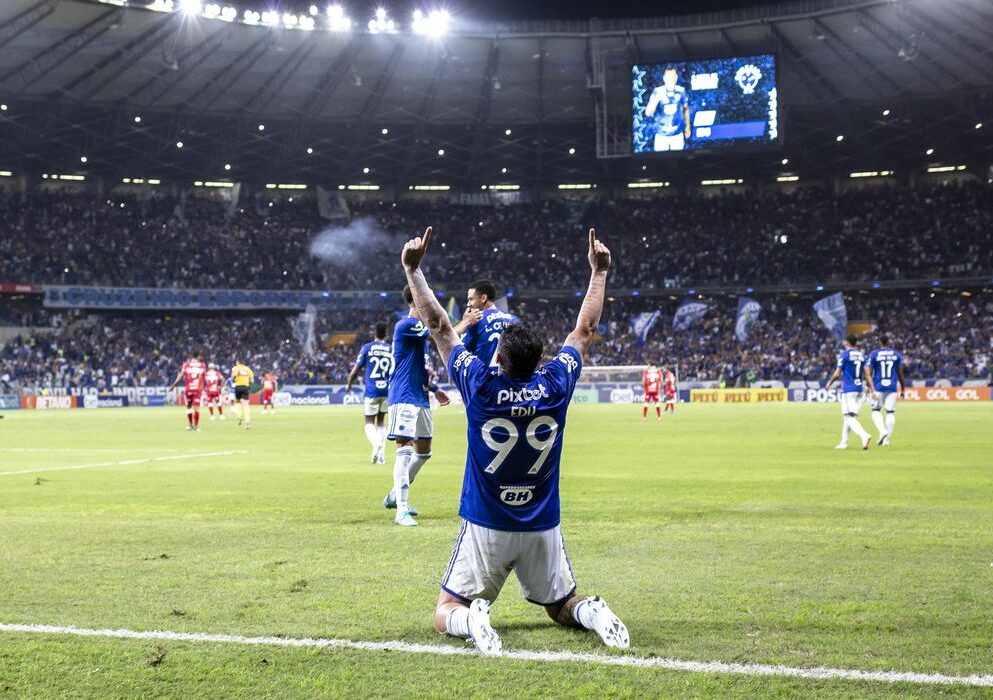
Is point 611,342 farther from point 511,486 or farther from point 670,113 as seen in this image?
point 511,486

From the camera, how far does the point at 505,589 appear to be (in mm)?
7422

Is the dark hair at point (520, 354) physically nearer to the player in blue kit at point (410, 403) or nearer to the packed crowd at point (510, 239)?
the player in blue kit at point (410, 403)

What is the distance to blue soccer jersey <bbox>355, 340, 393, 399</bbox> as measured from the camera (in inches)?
624

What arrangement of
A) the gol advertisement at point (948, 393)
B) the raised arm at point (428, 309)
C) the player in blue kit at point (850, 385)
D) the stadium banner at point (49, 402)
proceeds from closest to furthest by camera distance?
the raised arm at point (428, 309), the player in blue kit at point (850, 385), the gol advertisement at point (948, 393), the stadium banner at point (49, 402)

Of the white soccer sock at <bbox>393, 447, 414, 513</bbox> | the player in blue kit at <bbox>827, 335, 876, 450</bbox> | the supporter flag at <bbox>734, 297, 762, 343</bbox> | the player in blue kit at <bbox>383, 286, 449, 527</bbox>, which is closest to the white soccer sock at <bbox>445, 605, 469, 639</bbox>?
the white soccer sock at <bbox>393, 447, 414, 513</bbox>

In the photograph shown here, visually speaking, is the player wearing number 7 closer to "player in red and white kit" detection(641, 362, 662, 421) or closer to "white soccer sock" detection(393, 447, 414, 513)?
"white soccer sock" detection(393, 447, 414, 513)

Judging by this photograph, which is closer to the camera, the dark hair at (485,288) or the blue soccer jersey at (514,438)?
the blue soccer jersey at (514,438)

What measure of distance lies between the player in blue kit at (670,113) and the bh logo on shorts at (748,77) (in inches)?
102

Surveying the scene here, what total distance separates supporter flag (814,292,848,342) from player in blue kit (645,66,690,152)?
2042 centimetres

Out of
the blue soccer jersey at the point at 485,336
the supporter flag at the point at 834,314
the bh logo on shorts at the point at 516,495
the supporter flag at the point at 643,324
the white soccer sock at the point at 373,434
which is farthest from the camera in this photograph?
the supporter flag at the point at 643,324

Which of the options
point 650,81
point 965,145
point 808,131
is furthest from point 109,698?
point 965,145

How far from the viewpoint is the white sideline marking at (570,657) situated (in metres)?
4.88

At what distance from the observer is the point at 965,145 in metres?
65.7

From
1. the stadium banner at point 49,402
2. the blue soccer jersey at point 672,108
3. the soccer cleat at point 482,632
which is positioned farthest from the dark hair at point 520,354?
the stadium banner at point 49,402
